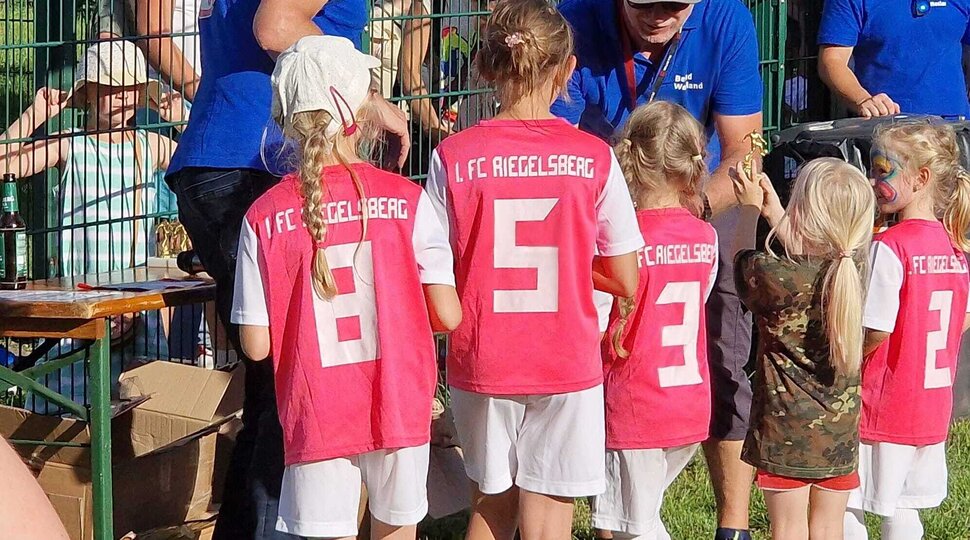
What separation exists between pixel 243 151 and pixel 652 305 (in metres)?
1.21

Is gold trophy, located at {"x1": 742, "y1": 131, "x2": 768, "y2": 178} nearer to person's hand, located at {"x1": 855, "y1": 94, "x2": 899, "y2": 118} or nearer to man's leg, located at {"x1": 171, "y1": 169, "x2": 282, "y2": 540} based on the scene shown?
man's leg, located at {"x1": 171, "y1": 169, "x2": 282, "y2": 540}

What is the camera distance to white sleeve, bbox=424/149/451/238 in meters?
3.72

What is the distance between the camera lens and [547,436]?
3807 mm

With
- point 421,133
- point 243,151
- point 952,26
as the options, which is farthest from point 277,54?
point 952,26

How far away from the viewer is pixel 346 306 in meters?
3.47

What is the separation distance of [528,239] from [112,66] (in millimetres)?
1813

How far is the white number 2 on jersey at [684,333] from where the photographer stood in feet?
13.0

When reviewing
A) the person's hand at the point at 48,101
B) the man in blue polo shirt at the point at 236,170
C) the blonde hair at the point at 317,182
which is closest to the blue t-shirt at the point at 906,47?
the man in blue polo shirt at the point at 236,170

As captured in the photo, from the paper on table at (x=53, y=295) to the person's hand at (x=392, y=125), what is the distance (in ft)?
2.89

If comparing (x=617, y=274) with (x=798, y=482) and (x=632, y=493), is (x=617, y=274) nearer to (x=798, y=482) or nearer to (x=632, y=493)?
(x=632, y=493)

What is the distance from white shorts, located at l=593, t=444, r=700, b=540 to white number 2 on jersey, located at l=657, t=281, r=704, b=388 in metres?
0.21

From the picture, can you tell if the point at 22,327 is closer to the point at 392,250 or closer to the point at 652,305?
the point at 392,250

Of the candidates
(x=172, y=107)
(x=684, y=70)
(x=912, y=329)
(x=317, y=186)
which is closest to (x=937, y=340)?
(x=912, y=329)

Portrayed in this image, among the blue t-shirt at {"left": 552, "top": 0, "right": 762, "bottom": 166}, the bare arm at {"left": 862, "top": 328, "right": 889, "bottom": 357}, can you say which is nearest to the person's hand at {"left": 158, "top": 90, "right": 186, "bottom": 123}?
the blue t-shirt at {"left": 552, "top": 0, "right": 762, "bottom": 166}
